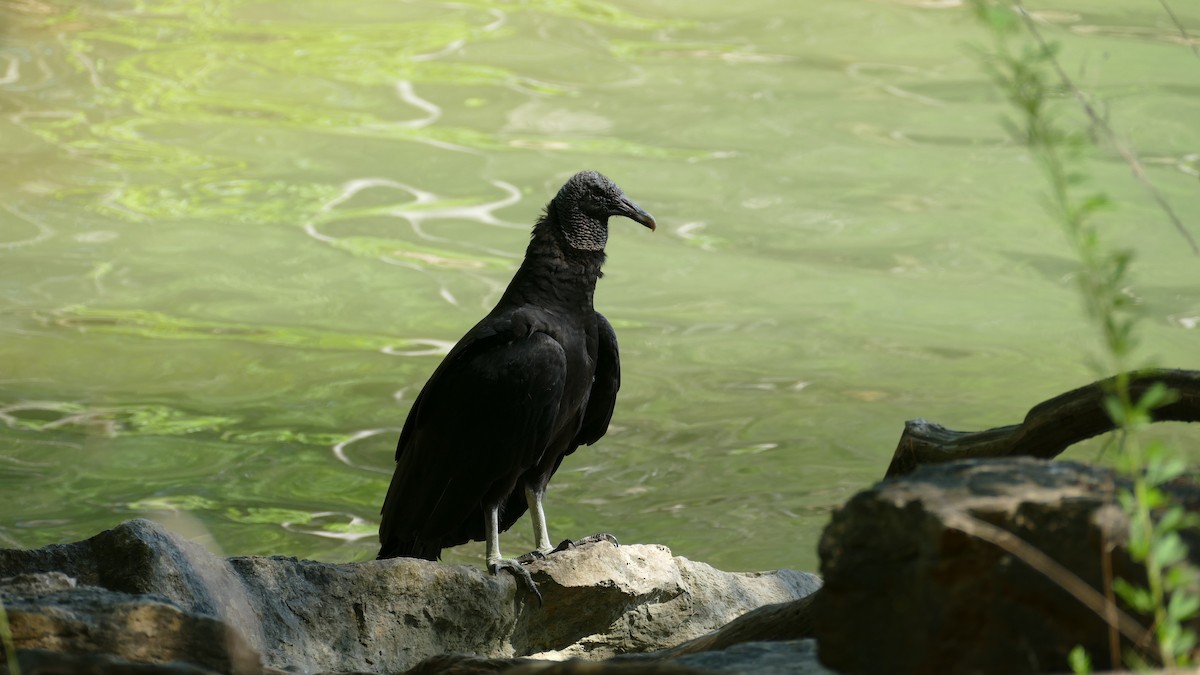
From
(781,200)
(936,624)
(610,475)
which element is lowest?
(610,475)

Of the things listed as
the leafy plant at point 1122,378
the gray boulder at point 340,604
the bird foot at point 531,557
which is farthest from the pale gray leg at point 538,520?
the leafy plant at point 1122,378

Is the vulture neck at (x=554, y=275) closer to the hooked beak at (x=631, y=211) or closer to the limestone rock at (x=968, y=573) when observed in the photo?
the hooked beak at (x=631, y=211)

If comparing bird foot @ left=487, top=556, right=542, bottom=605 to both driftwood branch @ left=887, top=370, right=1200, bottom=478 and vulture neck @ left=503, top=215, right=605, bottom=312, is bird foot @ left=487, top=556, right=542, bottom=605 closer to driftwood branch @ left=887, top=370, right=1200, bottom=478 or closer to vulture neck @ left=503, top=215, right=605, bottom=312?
vulture neck @ left=503, top=215, right=605, bottom=312

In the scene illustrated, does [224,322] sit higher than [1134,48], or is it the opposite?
[1134,48]

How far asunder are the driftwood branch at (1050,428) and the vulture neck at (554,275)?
1320 mm

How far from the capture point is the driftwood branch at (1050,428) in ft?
10.5

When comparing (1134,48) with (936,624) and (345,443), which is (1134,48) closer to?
(345,443)

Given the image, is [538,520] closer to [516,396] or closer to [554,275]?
[516,396]

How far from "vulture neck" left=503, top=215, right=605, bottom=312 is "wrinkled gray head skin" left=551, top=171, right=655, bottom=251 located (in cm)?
3

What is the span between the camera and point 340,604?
3.68m

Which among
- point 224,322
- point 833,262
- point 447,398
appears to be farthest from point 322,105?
point 447,398

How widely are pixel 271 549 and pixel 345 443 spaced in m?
1.36

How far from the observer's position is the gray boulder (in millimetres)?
2514

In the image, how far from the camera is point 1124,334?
161 centimetres
